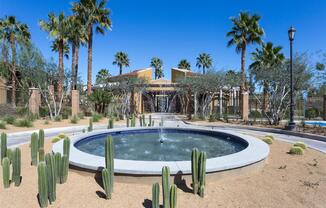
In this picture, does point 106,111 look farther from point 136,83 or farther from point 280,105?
point 280,105

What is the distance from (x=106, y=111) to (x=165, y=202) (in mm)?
21778

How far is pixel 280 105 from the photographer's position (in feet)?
56.0

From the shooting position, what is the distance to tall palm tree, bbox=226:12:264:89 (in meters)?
23.8

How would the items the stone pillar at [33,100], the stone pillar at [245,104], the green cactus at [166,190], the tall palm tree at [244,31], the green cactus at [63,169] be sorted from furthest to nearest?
the tall palm tree at [244,31], the stone pillar at [245,104], the stone pillar at [33,100], the green cactus at [63,169], the green cactus at [166,190]

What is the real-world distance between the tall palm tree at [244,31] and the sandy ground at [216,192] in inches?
767

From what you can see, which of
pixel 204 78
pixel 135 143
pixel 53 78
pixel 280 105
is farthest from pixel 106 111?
pixel 280 105

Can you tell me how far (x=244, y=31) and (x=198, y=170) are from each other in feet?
74.7

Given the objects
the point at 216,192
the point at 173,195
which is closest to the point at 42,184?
the point at 173,195

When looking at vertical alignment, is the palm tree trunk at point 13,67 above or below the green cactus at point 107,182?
above

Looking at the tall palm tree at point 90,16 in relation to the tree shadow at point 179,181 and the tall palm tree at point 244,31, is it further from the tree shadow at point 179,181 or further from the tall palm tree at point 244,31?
the tree shadow at point 179,181

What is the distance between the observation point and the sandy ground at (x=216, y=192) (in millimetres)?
4363

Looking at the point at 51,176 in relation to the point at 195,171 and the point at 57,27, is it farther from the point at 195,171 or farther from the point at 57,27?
the point at 57,27

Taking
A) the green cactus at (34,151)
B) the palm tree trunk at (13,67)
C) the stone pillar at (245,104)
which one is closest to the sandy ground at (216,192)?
the green cactus at (34,151)

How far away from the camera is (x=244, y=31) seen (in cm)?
2412
